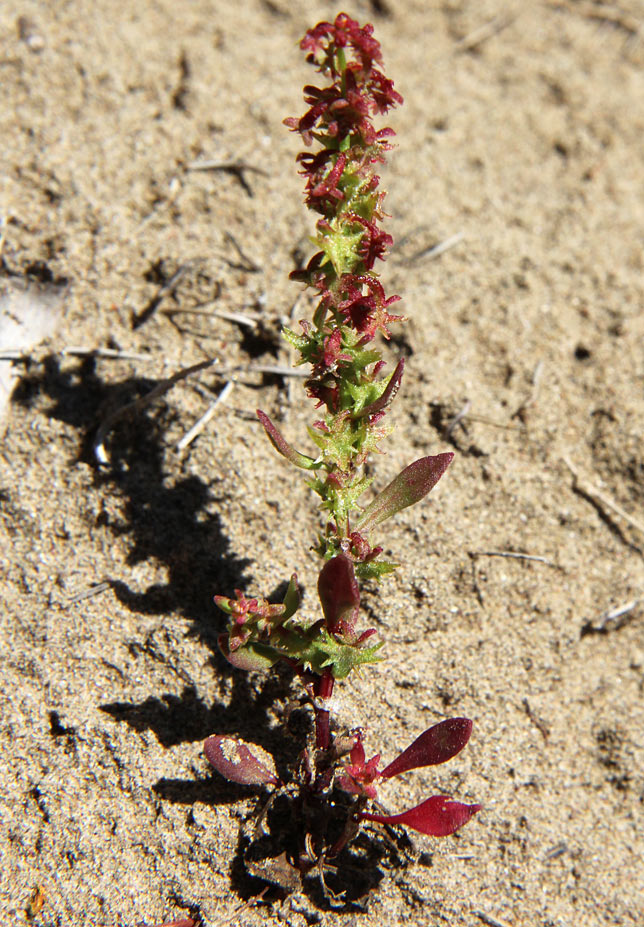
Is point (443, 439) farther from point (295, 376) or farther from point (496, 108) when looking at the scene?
point (496, 108)

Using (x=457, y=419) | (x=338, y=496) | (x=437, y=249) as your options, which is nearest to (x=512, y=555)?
(x=457, y=419)

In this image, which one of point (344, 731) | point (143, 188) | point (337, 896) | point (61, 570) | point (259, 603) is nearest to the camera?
point (259, 603)

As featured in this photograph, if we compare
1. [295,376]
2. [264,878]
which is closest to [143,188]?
[295,376]

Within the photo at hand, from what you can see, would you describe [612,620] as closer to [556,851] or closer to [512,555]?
[512,555]

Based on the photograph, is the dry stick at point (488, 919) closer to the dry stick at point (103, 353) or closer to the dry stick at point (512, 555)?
the dry stick at point (512, 555)

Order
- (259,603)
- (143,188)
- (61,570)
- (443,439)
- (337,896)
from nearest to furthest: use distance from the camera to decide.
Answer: (259,603)
(337,896)
(61,570)
(443,439)
(143,188)

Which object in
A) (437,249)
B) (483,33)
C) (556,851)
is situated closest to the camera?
(556,851)

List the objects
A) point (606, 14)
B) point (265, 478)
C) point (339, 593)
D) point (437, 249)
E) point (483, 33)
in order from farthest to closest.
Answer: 1. point (606, 14)
2. point (483, 33)
3. point (437, 249)
4. point (265, 478)
5. point (339, 593)
